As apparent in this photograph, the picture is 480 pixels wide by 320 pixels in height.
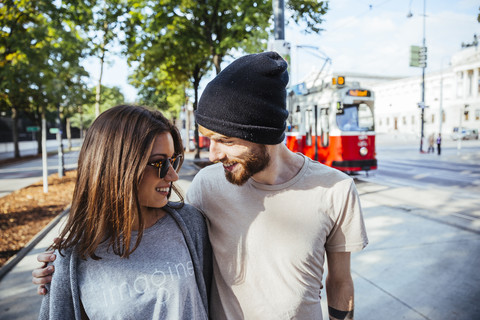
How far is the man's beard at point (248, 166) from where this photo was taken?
1558 mm

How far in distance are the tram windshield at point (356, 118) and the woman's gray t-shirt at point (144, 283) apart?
10.3 meters

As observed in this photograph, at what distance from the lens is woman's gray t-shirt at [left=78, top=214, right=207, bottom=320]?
50.9 inches

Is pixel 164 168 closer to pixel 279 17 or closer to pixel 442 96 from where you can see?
pixel 279 17

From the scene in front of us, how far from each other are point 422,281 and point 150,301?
3756 millimetres

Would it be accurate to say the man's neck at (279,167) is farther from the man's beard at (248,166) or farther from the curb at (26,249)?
the curb at (26,249)

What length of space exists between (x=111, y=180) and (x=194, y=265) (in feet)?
1.73

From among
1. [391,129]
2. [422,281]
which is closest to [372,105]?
[422,281]

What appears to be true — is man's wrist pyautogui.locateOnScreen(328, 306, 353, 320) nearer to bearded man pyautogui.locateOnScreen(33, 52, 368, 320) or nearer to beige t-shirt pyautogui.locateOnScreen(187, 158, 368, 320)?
bearded man pyautogui.locateOnScreen(33, 52, 368, 320)

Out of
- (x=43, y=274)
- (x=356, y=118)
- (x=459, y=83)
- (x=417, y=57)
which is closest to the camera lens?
(x=43, y=274)

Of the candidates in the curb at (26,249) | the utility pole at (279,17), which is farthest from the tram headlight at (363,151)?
the curb at (26,249)

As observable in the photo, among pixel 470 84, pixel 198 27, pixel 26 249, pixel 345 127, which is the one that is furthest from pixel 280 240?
pixel 470 84

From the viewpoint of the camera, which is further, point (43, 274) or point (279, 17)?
point (279, 17)

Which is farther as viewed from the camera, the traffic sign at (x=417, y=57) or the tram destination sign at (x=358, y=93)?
the traffic sign at (x=417, y=57)

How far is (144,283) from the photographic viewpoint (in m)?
1.35
